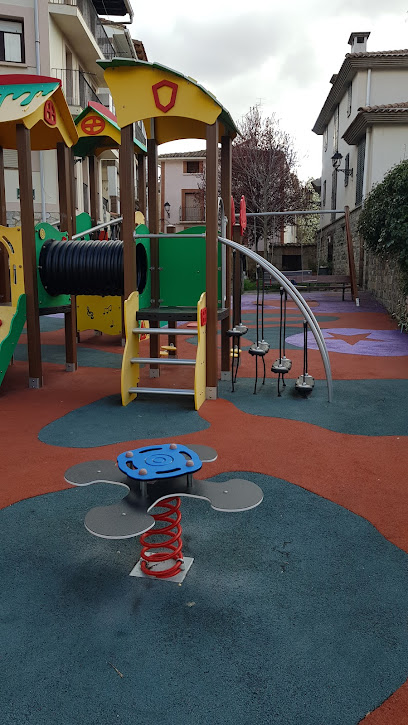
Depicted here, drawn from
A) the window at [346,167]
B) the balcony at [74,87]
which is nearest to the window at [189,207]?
the balcony at [74,87]

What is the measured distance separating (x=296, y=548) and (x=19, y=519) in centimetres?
149

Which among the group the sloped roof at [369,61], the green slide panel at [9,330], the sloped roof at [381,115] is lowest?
the green slide panel at [9,330]

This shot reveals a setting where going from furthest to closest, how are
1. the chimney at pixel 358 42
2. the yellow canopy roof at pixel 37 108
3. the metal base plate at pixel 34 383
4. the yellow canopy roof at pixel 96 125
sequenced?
the chimney at pixel 358 42, the yellow canopy roof at pixel 96 125, the metal base plate at pixel 34 383, the yellow canopy roof at pixel 37 108

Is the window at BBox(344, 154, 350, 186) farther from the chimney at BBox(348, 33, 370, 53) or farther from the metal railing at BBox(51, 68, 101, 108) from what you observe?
the metal railing at BBox(51, 68, 101, 108)

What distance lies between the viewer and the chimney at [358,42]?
76.9 ft

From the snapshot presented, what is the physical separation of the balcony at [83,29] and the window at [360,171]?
9274mm

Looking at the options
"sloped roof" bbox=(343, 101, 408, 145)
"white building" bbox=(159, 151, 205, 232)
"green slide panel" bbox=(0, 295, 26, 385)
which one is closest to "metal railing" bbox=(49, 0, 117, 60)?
"sloped roof" bbox=(343, 101, 408, 145)

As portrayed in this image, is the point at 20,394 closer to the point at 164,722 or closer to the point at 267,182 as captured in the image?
the point at 164,722

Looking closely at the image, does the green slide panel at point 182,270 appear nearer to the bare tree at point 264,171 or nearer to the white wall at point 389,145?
the white wall at point 389,145

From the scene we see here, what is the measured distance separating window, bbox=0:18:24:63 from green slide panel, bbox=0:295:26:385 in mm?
16470

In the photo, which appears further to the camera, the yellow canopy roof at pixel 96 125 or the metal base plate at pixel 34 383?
the yellow canopy roof at pixel 96 125

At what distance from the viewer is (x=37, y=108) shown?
18.7 ft

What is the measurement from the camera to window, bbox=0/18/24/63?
18.8 m

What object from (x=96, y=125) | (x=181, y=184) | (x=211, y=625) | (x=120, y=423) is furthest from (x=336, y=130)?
(x=211, y=625)
